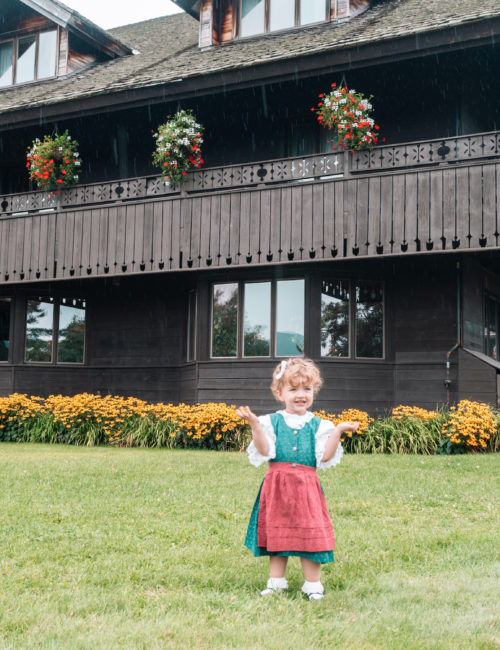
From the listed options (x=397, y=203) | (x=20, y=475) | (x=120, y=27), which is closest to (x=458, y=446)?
(x=397, y=203)

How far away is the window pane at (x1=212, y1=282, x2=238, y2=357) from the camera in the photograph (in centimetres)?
1532

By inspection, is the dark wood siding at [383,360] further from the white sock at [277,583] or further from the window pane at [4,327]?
the white sock at [277,583]

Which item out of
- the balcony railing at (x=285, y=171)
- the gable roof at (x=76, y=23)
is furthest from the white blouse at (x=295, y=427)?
the gable roof at (x=76, y=23)

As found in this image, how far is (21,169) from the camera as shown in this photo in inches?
744

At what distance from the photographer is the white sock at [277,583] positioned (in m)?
4.34

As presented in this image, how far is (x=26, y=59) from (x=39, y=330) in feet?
24.9

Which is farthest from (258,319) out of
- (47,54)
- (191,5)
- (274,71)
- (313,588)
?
(313,588)

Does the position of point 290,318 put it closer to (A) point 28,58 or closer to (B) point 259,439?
(B) point 259,439

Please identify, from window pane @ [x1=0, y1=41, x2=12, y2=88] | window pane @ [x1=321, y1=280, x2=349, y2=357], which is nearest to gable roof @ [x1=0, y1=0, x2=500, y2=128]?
window pane @ [x1=0, y1=41, x2=12, y2=88]

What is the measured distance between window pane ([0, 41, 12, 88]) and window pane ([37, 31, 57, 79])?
0.92 m

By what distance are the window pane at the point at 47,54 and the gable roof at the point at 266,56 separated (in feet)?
1.91

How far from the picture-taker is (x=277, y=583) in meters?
4.34

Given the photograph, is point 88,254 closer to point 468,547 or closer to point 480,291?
point 480,291

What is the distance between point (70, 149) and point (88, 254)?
2.26 meters
